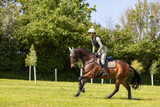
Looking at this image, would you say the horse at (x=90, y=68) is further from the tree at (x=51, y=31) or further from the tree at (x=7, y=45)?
the tree at (x=7, y=45)

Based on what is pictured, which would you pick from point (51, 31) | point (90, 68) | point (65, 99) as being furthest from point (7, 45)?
point (65, 99)

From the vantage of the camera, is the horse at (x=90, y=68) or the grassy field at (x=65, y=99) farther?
the horse at (x=90, y=68)

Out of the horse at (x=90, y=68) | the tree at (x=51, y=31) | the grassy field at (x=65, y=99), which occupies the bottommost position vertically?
the grassy field at (x=65, y=99)

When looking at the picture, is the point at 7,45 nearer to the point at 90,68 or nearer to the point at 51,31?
the point at 51,31

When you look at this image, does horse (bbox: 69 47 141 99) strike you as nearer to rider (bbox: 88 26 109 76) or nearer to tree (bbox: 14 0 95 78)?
rider (bbox: 88 26 109 76)

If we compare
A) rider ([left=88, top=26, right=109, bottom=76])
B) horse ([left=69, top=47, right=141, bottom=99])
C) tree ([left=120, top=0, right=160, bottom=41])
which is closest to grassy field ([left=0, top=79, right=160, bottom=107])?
horse ([left=69, top=47, right=141, bottom=99])

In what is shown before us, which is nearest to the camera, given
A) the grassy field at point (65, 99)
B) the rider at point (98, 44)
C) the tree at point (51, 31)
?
the grassy field at point (65, 99)

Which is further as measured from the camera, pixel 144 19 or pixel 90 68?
pixel 144 19

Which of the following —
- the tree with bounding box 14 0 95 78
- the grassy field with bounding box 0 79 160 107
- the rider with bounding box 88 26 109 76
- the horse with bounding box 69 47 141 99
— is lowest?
the grassy field with bounding box 0 79 160 107

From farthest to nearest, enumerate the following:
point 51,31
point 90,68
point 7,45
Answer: point 7,45
point 51,31
point 90,68

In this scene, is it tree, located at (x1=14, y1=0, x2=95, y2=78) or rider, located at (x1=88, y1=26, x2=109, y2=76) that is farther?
tree, located at (x1=14, y1=0, x2=95, y2=78)

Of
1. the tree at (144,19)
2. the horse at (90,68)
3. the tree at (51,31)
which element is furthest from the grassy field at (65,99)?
the tree at (144,19)

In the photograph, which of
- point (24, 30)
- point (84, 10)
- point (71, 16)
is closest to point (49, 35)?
point (24, 30)

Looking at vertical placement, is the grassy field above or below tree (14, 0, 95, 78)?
below
